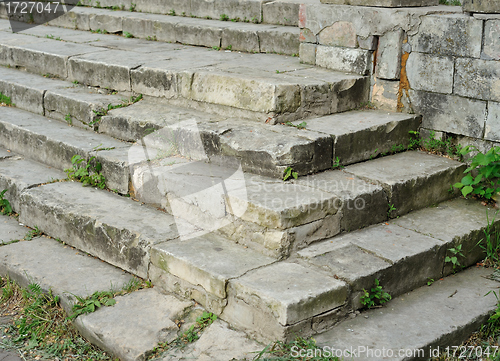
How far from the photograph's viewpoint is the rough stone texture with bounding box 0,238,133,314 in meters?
3.53

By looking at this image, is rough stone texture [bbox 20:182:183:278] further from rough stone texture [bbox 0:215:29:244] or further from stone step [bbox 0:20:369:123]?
stone step [bbox 0:20:369:123]

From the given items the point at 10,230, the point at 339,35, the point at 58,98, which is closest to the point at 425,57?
the point at 339,35

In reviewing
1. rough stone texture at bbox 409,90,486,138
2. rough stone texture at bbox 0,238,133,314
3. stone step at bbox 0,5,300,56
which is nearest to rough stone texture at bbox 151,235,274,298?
rough stone texture at bbox 0,238,133,314

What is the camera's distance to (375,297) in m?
3.30

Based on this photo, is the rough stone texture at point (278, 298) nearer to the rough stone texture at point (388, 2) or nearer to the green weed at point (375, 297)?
the green weed at point (375, 297)

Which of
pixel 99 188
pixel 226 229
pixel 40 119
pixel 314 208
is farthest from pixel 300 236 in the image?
pixel 40 119

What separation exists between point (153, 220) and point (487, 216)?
7.68 feet

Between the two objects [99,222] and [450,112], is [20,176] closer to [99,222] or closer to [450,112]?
[99,222]

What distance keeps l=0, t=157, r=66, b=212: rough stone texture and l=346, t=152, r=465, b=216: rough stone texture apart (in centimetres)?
250

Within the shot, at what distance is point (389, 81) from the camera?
15.2 feet

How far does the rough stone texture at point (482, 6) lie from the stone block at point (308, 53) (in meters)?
1.40

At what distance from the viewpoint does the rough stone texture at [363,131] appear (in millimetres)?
4070

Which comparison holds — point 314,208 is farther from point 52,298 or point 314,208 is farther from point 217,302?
point 52,298

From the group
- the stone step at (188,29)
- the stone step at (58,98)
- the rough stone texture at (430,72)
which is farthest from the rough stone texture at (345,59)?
the stone step at (58,98)
